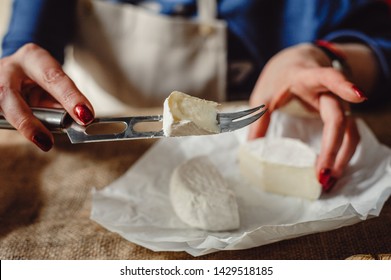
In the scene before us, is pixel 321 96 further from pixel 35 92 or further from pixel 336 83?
pixel 35 92

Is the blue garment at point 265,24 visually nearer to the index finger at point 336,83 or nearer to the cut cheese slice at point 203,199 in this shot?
the index finger at point 336,83

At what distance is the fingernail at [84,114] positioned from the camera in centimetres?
54

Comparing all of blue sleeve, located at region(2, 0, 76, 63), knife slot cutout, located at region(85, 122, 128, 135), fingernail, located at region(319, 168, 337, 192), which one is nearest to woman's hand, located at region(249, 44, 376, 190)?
fingernail, located at region(319, 168, 337, 192)

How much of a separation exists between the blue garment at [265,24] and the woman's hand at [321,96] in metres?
0.16

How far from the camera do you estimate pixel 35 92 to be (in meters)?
0.66

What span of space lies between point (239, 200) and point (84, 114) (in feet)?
0.84

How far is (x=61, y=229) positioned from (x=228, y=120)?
10.9 inches

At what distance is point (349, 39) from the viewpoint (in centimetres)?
89

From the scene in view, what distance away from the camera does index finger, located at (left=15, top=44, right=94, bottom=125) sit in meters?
0.54

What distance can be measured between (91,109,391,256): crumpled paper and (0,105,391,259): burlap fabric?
0.02 m

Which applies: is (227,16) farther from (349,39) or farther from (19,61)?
(19,61)

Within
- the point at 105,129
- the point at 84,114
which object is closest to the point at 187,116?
the point at 84,114

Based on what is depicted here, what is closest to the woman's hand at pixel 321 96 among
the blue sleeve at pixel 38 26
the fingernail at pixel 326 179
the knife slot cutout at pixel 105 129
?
the fingernail at pixel 326 179

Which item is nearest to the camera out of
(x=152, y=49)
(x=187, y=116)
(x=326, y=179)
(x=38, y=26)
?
(x=187, y=116)
